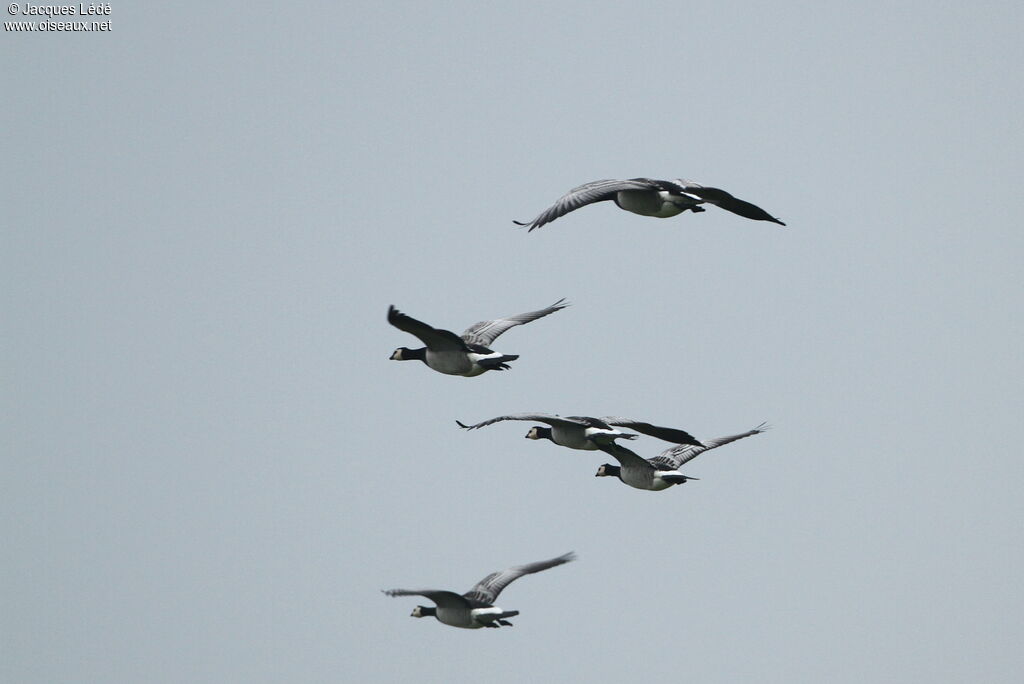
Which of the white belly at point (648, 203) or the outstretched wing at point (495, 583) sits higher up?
the white belly at point (648, 203)

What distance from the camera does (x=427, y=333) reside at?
30.2 metres

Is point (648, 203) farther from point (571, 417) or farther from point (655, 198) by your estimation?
point (571, 417)

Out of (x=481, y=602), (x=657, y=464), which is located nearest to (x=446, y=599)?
(x=481, y=602)

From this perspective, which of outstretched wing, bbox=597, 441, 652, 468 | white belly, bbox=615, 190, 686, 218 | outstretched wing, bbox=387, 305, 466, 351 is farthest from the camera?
outstretched wing, bbox=597, 441, 652, 468

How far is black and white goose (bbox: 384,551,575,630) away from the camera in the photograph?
30.3 metres

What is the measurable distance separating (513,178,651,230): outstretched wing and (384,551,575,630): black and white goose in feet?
21.6

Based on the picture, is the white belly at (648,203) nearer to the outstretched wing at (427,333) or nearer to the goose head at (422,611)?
the outstretched wing at (427,333)

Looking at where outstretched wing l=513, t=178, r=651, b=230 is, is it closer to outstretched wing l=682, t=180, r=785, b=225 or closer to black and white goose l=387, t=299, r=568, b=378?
outstretched wing l=682, t=180, r=785, b=225

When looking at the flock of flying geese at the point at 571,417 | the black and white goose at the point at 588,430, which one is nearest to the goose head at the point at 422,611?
the flock of flying geese at the point at 571,417

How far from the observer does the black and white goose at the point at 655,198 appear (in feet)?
94.1

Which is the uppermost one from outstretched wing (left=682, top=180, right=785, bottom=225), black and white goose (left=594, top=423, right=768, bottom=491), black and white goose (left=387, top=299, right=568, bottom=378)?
outstretched wing (left=682, top=180, right=785, bottom=225)

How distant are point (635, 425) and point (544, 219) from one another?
5.25m

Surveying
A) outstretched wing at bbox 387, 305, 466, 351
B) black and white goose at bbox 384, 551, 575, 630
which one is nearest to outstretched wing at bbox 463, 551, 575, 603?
black and white goose at bbox 384, 551, 575, 630

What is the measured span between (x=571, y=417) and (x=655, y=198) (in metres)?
5.97
